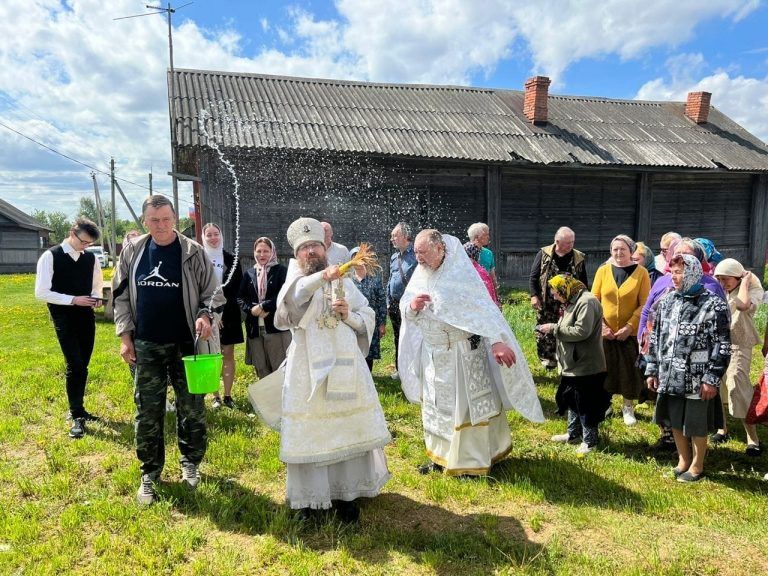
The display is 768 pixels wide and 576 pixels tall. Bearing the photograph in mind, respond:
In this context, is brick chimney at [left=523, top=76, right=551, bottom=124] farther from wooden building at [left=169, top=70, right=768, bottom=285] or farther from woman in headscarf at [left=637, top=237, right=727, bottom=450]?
woman in headscarf at [left=637, top=237, right=727, bottom=450]

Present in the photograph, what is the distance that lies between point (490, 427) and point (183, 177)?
1033 cm

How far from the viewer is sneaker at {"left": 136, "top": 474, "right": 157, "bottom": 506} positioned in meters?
3.80

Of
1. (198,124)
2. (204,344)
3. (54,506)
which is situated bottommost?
(54,506)

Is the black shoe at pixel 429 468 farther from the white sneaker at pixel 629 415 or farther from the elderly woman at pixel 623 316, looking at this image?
the white sneaker at pixel 629 415

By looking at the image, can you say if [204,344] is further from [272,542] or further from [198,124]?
[198,124]

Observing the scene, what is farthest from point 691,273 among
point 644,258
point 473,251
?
point 473,251

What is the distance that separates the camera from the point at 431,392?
167 inches

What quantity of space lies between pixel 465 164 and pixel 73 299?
10.8 metres

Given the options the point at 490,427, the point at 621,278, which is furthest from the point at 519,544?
the point at 621,278

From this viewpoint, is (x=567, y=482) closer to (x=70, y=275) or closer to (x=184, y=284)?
(x=184, y=284)

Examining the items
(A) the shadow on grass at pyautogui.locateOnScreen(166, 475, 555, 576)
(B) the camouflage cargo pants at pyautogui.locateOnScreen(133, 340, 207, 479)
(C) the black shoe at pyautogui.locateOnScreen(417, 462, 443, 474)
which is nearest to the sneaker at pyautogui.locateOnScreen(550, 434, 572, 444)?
(C) the black shoe at pyautogui.locateOnScreen(417, 462, 443, 474)

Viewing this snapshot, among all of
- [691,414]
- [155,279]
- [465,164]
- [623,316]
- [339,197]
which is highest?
[465,164]

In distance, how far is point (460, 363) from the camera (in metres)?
4.12

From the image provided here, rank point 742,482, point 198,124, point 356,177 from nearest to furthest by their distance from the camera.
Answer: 1. point 742,482
2. point 198,124
3. point 356,177
